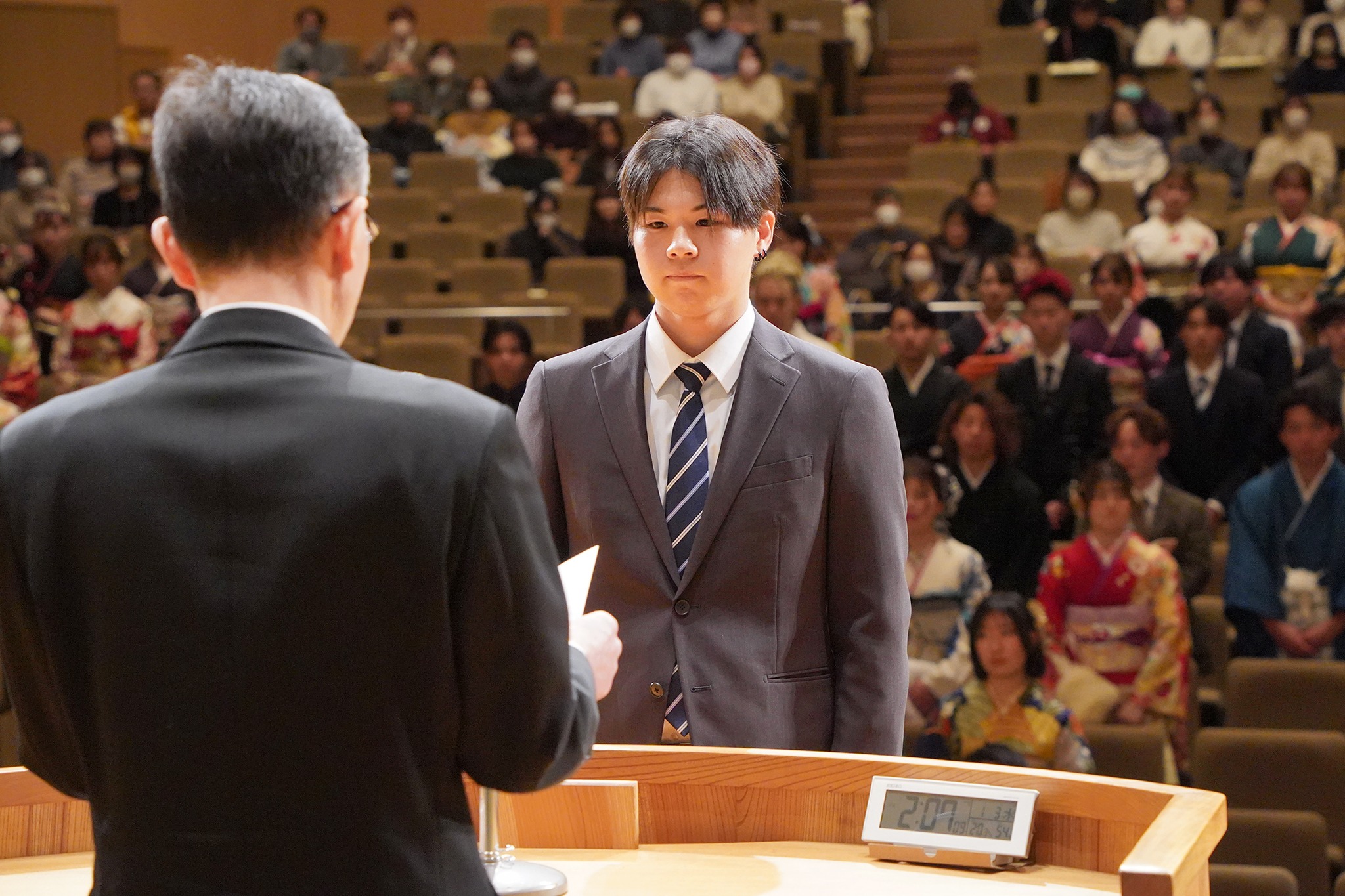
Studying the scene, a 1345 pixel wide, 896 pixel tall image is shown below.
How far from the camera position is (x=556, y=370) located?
1.76 meters

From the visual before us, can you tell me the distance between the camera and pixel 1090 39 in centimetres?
848

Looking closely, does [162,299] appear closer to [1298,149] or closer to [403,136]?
[403,136]

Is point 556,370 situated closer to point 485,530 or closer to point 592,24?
point 485,530

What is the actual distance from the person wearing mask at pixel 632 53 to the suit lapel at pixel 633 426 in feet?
24.4

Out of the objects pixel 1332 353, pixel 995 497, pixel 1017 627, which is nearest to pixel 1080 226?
pixel 1332 353

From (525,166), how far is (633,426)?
21.3 feet

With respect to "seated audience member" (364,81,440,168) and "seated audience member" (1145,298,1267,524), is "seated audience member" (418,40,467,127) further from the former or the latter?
"seated audience member" (1145,298,1267,524)

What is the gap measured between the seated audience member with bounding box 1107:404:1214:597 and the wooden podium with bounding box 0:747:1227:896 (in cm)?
285

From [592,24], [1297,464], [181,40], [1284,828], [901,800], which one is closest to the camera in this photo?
[901,800]

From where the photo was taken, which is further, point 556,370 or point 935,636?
point 935,636

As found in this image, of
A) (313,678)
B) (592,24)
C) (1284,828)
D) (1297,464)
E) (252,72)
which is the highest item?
(592,24)

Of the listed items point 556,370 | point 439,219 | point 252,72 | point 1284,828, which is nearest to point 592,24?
point 439,219

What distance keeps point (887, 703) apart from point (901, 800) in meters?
0.33

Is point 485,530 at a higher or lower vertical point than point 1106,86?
lower
